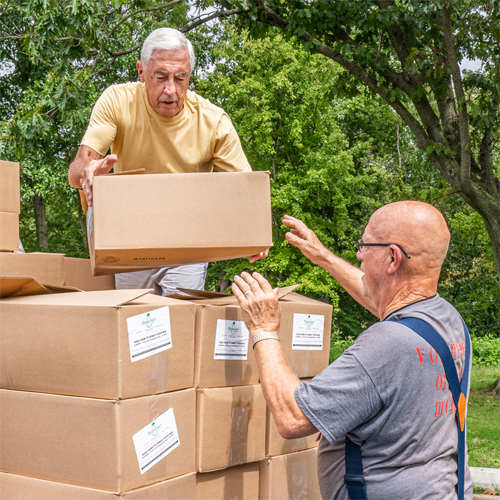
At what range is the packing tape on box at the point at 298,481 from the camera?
2123 mm

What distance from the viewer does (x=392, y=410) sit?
4.95ft

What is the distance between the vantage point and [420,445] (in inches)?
60.3

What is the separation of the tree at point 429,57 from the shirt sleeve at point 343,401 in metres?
4.19

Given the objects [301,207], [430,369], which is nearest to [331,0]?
[430,369]

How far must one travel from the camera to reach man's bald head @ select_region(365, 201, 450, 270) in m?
1.67

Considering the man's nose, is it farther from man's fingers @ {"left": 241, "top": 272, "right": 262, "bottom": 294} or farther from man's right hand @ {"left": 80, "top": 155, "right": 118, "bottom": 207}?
man's fingers @ {"left": 241, "top": 272, "right": 262, "bottom": 294}

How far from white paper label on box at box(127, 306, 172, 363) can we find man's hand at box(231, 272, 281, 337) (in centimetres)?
24

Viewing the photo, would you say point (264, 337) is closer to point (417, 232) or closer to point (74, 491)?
point (417, 232)

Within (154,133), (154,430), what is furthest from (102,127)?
(154,430)

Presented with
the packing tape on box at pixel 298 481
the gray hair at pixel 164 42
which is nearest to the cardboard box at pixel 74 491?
the packing tape on box at pixel 298 481

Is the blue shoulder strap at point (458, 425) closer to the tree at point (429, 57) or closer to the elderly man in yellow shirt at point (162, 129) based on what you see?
the elderly man in yellow shirt at point (162, 129)

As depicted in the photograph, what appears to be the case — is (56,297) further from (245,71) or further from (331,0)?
(245,71)

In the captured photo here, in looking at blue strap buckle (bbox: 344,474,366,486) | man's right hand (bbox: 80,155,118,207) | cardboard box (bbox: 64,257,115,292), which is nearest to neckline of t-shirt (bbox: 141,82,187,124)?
man's right hand (bbox: 80,155,118,207)

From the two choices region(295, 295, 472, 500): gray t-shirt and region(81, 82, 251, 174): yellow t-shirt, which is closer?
region(295, 295, 472, 500): gray t-shirt
